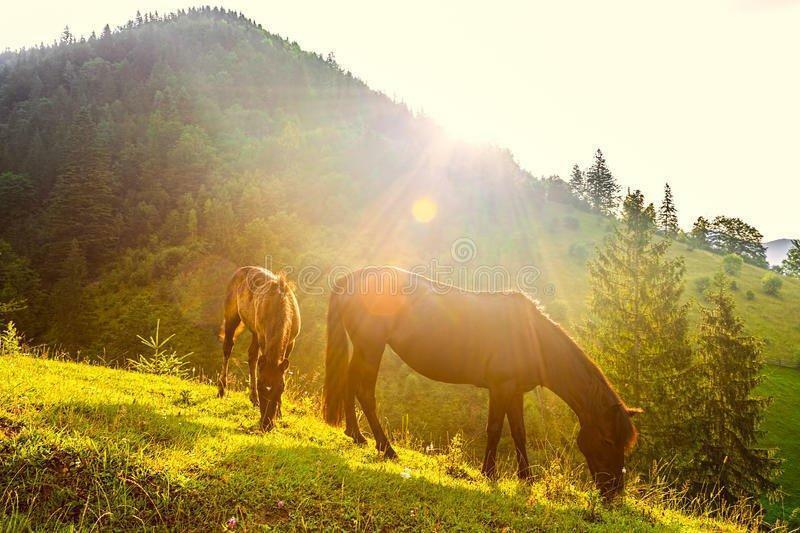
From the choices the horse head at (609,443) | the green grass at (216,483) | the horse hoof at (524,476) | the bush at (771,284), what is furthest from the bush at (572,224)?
the horse hoof at (524,476)

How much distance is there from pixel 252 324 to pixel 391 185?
9355cm

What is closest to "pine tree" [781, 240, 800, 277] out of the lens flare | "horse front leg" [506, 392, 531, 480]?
the lens flare

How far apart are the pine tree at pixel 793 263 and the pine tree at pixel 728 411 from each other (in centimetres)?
9392

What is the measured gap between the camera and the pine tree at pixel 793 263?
9362cm

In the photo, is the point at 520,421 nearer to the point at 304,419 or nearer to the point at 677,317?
the point at 304,419

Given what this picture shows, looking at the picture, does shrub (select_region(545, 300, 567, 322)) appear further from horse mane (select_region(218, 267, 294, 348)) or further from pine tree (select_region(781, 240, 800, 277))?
pine tree (select_region(781, 240, 800, 277))

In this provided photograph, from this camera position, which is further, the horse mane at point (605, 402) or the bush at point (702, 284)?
the bush at point (702, 284)

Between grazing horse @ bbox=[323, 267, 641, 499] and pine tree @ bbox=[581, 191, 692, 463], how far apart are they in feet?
63.7

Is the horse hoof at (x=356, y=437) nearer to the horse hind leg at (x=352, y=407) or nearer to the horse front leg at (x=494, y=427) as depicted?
the horse hind leg at (x=352, y=407)

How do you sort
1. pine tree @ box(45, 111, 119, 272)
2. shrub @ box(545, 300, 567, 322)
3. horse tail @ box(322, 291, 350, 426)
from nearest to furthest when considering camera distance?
horse tail @ box(322, 291, 350, 426)
shrub @ box(545, 300, 567, 322)
pine tree @ box(45, 111, 119, 272)

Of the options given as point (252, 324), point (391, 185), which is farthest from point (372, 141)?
point (252, 324)

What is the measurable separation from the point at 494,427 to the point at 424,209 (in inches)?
3471

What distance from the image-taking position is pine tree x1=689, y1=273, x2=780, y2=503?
2236 cm

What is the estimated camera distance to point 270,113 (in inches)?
5143
